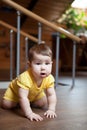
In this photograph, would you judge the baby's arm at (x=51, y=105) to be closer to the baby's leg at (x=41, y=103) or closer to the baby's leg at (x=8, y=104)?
the baby's leg at (x=41, y=103)

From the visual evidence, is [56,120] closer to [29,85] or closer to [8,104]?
[29,85]

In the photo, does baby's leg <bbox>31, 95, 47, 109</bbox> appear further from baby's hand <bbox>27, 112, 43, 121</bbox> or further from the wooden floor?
baby's hand <bbox>27, 112, 43, 121</bbox>

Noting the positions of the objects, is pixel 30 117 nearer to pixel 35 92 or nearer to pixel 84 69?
pixel 35 92

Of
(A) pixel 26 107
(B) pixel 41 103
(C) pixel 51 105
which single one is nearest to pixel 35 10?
(B) pixel 41 103

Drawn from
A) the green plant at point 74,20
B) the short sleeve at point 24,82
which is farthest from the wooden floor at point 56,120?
the green plant at point 74,20

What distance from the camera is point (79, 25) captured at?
7441 mm

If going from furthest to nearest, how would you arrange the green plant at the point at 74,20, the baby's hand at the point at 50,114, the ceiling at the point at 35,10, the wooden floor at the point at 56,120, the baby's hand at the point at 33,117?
the green plant at the point at 74,20, the ceiling at the point at 35,10, the baby's hand at the point at 50,114, the baby's hand at the point at 33,117, the wooden floor at the point at 56,120

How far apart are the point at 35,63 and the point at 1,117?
39 centimetres

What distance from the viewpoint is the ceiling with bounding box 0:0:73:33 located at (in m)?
5.41

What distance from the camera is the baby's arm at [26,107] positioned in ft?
5.51

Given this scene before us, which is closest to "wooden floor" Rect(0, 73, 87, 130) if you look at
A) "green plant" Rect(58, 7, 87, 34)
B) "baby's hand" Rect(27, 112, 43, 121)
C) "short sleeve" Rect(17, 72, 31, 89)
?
"baby's hand" Rect(27, 112, 43, 121)

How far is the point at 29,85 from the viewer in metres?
1.81

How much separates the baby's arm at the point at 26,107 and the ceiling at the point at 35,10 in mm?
3585

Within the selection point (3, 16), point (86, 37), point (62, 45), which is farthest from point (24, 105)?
point (62, 45)
